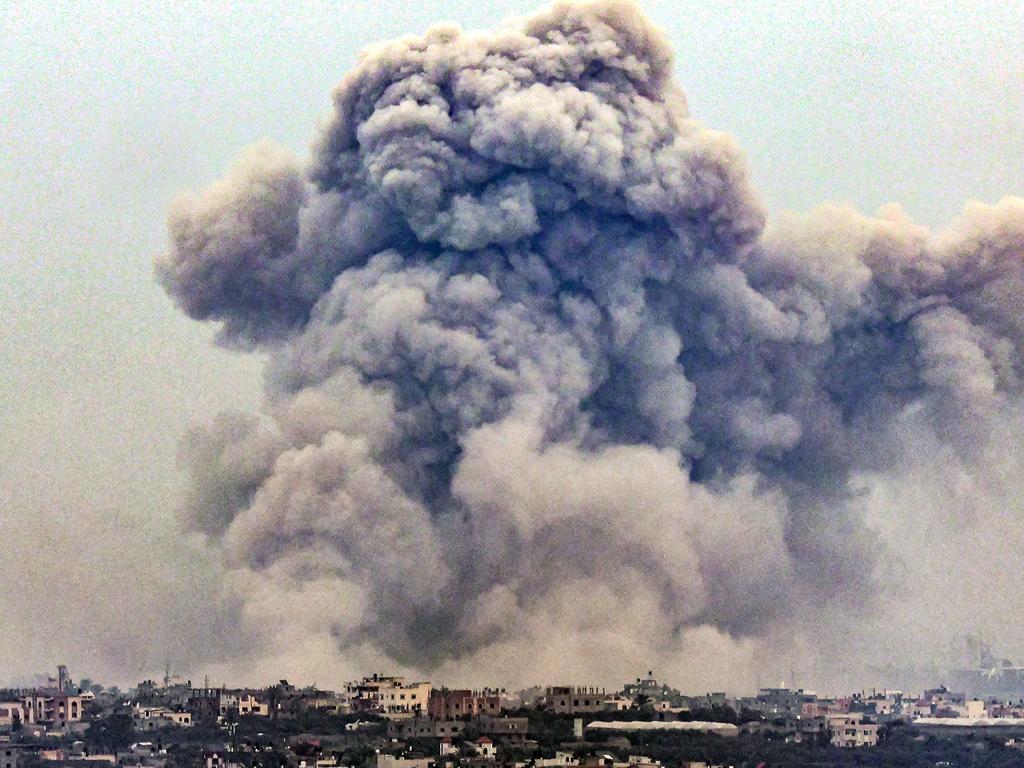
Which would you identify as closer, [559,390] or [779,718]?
[559,390]

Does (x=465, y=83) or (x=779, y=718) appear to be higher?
(x=465, y=83)

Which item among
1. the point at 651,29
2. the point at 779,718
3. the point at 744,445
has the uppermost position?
the point at 651,29

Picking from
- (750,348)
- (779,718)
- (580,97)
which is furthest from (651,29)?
(779,718)

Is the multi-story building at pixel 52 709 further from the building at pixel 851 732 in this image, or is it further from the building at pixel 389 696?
the building at pixel 851 732

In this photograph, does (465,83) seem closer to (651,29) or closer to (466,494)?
(651,29)

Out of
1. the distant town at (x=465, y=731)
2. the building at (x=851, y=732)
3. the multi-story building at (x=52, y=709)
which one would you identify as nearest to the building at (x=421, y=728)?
the distant town at (x=465, y=731)

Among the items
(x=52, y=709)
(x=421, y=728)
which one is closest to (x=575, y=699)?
(x=421, y=728)
